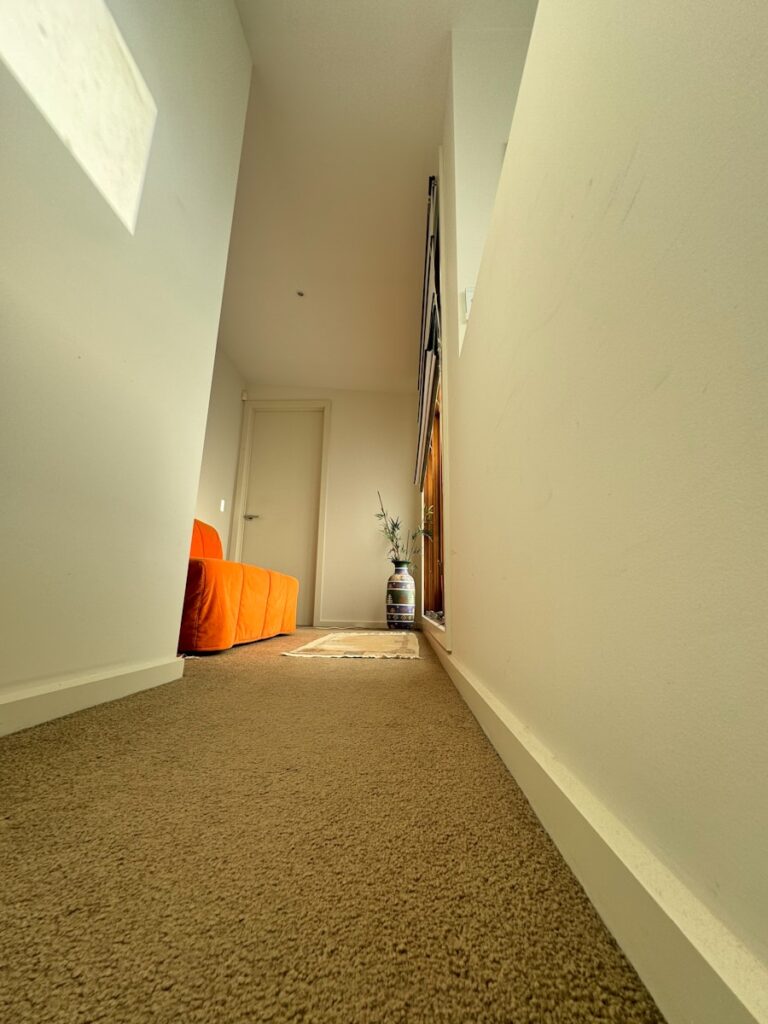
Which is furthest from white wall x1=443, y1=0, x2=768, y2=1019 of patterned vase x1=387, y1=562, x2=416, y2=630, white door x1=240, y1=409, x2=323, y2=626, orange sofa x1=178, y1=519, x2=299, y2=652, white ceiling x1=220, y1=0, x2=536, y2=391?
white door x1=240, y1=409, x2=323, y2=626

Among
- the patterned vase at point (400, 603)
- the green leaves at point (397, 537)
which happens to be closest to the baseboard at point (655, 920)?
the patterned vase at point (400, 603)

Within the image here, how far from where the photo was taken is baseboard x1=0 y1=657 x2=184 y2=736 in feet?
2.62

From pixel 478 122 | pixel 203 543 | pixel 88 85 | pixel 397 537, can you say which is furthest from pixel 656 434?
pixel 397 537

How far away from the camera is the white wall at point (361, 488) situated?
460 cm

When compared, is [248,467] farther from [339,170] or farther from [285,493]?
[339,170]

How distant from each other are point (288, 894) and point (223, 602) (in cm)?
171

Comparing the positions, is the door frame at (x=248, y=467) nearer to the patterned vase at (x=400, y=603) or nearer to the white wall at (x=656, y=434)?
the patterned vase at (x=400, y=603)

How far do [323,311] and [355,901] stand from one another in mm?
4160

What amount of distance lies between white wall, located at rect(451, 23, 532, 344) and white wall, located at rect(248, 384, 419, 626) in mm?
3280

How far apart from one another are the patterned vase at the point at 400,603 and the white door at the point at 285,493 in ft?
3.33

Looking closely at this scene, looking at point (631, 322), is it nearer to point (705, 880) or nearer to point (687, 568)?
point (687, 568)

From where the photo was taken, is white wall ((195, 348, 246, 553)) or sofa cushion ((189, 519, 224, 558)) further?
white wall ((195, 348, 246, 553))

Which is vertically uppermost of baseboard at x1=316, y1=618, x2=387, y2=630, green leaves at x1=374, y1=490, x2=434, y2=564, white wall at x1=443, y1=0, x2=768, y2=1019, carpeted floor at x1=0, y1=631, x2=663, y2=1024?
green leaves at x1=374, y1=490, x2=434, y2=564

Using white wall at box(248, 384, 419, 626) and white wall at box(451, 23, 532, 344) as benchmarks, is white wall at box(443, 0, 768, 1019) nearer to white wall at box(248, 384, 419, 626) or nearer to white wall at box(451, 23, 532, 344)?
white wall at box(451, 23, 532, 344)
